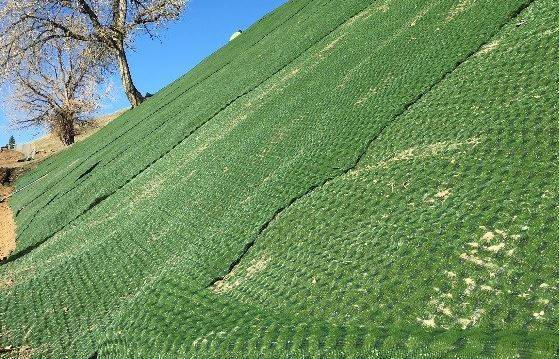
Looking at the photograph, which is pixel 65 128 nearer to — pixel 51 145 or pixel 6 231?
pixel 51 145

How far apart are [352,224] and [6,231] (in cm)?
885

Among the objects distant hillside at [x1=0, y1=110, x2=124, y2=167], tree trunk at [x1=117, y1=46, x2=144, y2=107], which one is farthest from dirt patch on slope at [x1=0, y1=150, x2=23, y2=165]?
tree trunk at [x1=117, y1=46, x2=144, y2=107]

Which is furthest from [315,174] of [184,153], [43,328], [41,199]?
[41,199]

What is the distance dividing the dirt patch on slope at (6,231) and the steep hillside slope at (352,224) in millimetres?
1914

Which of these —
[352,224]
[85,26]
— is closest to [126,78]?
[85,26]

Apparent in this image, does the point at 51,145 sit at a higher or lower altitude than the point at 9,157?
higher

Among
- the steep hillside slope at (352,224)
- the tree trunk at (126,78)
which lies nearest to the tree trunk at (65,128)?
the tree trunk at (126,78)

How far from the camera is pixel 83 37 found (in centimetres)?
1805

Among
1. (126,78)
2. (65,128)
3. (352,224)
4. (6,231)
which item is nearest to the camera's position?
(352,224)

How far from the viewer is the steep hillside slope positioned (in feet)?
6.89

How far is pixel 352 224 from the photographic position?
9.91 ft

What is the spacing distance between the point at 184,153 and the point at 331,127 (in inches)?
106

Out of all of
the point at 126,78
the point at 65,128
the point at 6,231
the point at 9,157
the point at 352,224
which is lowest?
the point at 352,224

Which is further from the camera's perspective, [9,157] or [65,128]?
[65,128]
